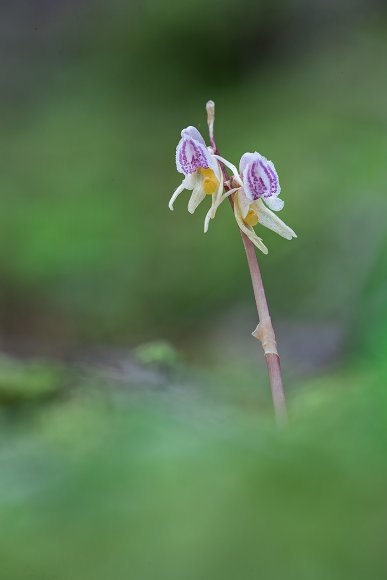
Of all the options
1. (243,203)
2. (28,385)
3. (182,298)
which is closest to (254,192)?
(243,203)

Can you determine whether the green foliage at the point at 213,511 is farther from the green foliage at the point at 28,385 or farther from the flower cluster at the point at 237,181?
the green foliage at the point at 28,385

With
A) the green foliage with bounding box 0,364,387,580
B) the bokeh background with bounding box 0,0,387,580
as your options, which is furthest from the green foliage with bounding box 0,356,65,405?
the green foliage with bounding box 0,364,387,580

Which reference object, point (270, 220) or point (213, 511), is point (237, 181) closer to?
point (270, 220)

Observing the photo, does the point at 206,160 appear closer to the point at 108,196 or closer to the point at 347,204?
the point at 347,204

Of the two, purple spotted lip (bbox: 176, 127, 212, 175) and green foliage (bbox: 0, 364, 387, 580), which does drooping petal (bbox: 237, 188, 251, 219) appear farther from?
green foliage (bbox: 0, 364, 387, 580)

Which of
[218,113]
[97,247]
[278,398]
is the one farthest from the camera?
[218,113]

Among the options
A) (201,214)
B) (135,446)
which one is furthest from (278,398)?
(201,214)
